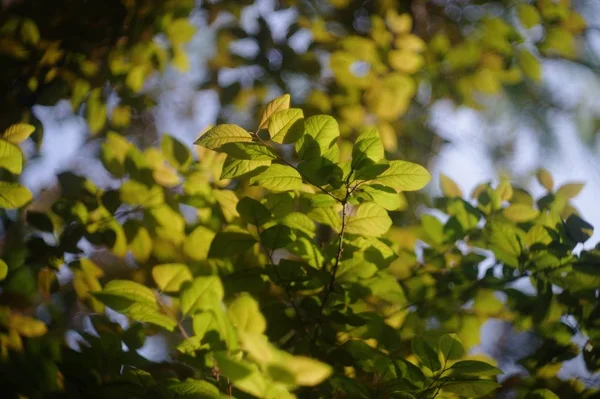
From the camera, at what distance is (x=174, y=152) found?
97 centimetres

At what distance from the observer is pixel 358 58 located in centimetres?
142

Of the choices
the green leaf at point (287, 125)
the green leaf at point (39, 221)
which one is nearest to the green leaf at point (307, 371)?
the green leaf at point (287, 125)

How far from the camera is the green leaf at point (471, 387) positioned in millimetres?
576

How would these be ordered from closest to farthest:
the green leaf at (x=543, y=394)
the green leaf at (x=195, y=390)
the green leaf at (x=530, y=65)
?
the green leaf at (x=195, y=390), the green leaf at (x=543, y=394), the green leaf at (x=530, y=65)

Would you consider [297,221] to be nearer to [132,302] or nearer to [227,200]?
[227,200]

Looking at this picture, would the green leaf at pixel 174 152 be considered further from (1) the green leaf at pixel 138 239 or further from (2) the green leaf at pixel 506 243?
(2) the green leaf at pixel 506 243

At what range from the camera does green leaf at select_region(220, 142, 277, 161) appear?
587 millimetres

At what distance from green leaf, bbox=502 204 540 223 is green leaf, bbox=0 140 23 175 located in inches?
33.6

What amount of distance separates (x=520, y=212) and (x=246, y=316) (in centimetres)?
57

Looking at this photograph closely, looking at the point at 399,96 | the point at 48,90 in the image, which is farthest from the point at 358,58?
the point at 48,90

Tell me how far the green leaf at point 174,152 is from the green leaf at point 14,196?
301 mm

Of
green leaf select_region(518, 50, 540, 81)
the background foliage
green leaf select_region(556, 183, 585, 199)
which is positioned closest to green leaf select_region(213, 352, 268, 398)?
the background foliage

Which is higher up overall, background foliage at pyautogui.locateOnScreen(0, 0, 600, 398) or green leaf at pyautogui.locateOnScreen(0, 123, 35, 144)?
green leaf at pyautogui.locateOnScreen(0, 123, 35, 144)

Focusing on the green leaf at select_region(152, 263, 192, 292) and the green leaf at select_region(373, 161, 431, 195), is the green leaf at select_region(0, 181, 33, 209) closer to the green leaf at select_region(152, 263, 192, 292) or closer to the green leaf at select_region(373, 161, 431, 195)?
the green leaf at select_region(152, 263, 192, 292)
